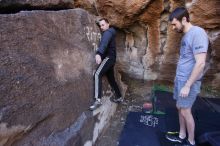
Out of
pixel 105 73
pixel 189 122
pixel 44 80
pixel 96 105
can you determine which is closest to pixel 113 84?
pixel 105 73

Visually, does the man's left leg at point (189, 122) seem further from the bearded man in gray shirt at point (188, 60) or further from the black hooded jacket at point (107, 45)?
the black hooded jacket at point (107, 45)

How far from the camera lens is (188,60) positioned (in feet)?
9.70

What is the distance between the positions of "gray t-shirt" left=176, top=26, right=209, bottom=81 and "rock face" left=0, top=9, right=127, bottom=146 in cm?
125

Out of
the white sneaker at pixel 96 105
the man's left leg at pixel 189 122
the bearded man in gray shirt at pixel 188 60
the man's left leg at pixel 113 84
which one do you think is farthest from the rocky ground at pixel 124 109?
the bearded man in gray shirt at pixel 188 60

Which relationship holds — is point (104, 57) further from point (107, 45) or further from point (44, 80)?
point (44, 80)

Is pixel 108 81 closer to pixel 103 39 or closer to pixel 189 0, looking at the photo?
pixel 103 39

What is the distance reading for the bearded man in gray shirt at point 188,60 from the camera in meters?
2.77

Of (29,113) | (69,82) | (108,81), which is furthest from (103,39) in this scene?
(29,113)

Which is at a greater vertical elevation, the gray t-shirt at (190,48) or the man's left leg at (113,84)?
the gray t-shirt at (190,48)

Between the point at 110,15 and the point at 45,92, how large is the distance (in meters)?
2.55

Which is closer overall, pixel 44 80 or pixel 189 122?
pixel 44 80

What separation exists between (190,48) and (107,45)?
146cm

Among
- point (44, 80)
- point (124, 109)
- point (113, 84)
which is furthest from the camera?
point (124, 109)

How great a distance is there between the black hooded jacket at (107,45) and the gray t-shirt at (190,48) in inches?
50.9
